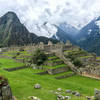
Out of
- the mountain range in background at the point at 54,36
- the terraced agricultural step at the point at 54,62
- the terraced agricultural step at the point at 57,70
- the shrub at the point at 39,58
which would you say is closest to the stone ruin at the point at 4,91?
the terraced agricultural step at the point at 57,70

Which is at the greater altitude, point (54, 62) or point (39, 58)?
point (39, 58)

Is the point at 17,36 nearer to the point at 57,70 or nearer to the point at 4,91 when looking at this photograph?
the point at 57,70

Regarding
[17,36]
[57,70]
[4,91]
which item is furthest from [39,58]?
[17,36]

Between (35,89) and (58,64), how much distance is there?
19.6m

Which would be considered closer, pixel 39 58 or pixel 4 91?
pixel 4 91

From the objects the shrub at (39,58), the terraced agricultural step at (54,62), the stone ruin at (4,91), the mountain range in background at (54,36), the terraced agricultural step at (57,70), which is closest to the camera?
the stone ruin at (4,91)

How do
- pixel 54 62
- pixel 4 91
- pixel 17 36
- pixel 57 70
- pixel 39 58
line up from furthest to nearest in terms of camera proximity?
pixel 17 36, pixel 39 58, pixel 54 62, pixel 57 70, pixel 4 91

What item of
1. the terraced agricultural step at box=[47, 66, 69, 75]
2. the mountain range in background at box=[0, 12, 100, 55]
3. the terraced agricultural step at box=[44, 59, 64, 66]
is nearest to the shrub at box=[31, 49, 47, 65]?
the terraced agricultural step at box=[44, 59, 64, 66]

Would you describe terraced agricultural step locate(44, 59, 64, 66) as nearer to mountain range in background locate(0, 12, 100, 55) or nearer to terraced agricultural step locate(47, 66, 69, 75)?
terraced agricultural step locate(47, 66, 69, 75)

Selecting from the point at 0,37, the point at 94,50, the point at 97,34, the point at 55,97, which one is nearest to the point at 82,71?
the point at 55,97

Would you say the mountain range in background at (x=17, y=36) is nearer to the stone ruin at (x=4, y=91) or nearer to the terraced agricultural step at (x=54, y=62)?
the terraced agricultural step at (x=54, y=62)

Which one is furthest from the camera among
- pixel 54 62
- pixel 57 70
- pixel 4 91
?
pixel 54 62

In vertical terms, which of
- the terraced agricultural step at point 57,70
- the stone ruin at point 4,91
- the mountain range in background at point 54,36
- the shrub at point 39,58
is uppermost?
the mountain range in background at point 54,36

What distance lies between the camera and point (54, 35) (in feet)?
571
